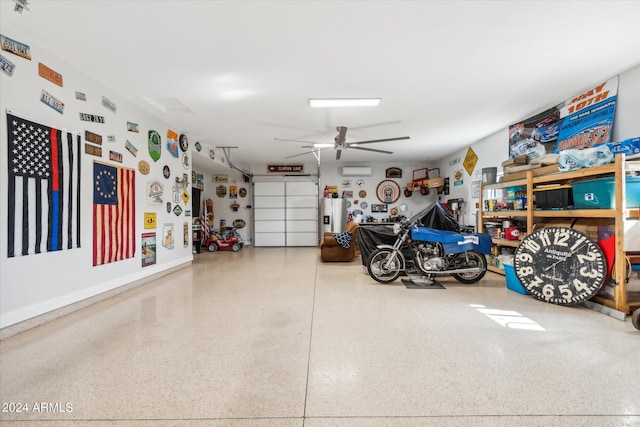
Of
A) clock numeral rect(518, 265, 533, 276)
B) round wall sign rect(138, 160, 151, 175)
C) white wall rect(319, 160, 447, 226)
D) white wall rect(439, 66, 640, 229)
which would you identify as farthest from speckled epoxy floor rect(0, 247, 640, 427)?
white wall rect(319, 160, 447, 226)

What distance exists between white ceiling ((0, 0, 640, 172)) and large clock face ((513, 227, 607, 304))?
1.95m

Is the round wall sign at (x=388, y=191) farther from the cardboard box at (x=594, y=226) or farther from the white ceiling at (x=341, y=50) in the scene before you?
the cardboard box at (x=594, y=226)

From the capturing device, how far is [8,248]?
2.45m

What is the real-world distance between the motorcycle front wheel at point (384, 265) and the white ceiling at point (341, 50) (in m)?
2.33

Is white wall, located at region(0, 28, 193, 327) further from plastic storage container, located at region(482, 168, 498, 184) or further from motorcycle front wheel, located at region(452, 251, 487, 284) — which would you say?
plastic storage container, located at region(482, 168, 498, 184)

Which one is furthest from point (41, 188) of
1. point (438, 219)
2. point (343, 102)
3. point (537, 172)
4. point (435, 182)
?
point (435, 182)

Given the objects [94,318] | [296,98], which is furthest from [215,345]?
[296,98]

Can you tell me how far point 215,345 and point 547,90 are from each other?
16.5ft

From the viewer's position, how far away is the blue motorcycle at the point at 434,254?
162 inches

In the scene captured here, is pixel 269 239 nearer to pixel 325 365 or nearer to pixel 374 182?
pixel 374 182

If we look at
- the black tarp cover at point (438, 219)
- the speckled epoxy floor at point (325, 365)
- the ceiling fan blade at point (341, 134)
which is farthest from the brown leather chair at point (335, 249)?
the speckled epoxy floor at point (325, 365)

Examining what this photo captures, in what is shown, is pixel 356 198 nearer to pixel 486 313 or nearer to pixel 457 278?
pixel 457 278

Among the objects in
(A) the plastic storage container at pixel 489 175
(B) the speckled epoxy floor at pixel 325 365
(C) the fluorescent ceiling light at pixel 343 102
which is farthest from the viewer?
(A) the plastic storage container at pixel 489 175

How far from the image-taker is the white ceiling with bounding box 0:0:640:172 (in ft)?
7.59
